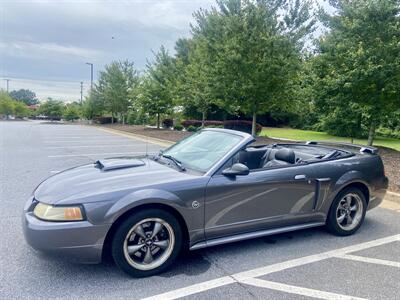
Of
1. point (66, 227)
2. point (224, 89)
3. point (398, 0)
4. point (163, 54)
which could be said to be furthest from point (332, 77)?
point (163, 54)

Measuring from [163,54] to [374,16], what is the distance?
15.4 metres

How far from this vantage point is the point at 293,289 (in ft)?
9.05

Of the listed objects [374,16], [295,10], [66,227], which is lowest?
[66,227]

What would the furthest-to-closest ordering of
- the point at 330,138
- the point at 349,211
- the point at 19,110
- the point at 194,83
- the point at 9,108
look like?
the point at 19,110 < the point at 9,108 < the point at 330,138 < the point at 194,83 < the point at 349,211

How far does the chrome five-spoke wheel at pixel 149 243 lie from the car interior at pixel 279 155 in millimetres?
1419

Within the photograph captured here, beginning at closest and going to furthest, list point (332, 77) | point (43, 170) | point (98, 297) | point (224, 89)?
1. point (98, 297)
2. point (43, 170)
3. point (332, 77)
4. point (224, 89)

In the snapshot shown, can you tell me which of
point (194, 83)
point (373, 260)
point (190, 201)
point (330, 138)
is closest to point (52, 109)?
point (194, 83)

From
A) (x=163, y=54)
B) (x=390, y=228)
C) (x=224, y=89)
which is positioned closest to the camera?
(x=390, y=228)

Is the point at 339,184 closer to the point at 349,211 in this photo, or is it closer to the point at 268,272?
the point at 349,211

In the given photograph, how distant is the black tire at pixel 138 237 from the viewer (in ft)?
9.12

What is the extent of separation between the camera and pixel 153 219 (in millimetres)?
2906

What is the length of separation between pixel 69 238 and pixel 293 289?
6.67 ft

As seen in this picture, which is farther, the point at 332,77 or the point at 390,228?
the point at 332,77

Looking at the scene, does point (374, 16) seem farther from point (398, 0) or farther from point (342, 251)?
point (342, 251)
